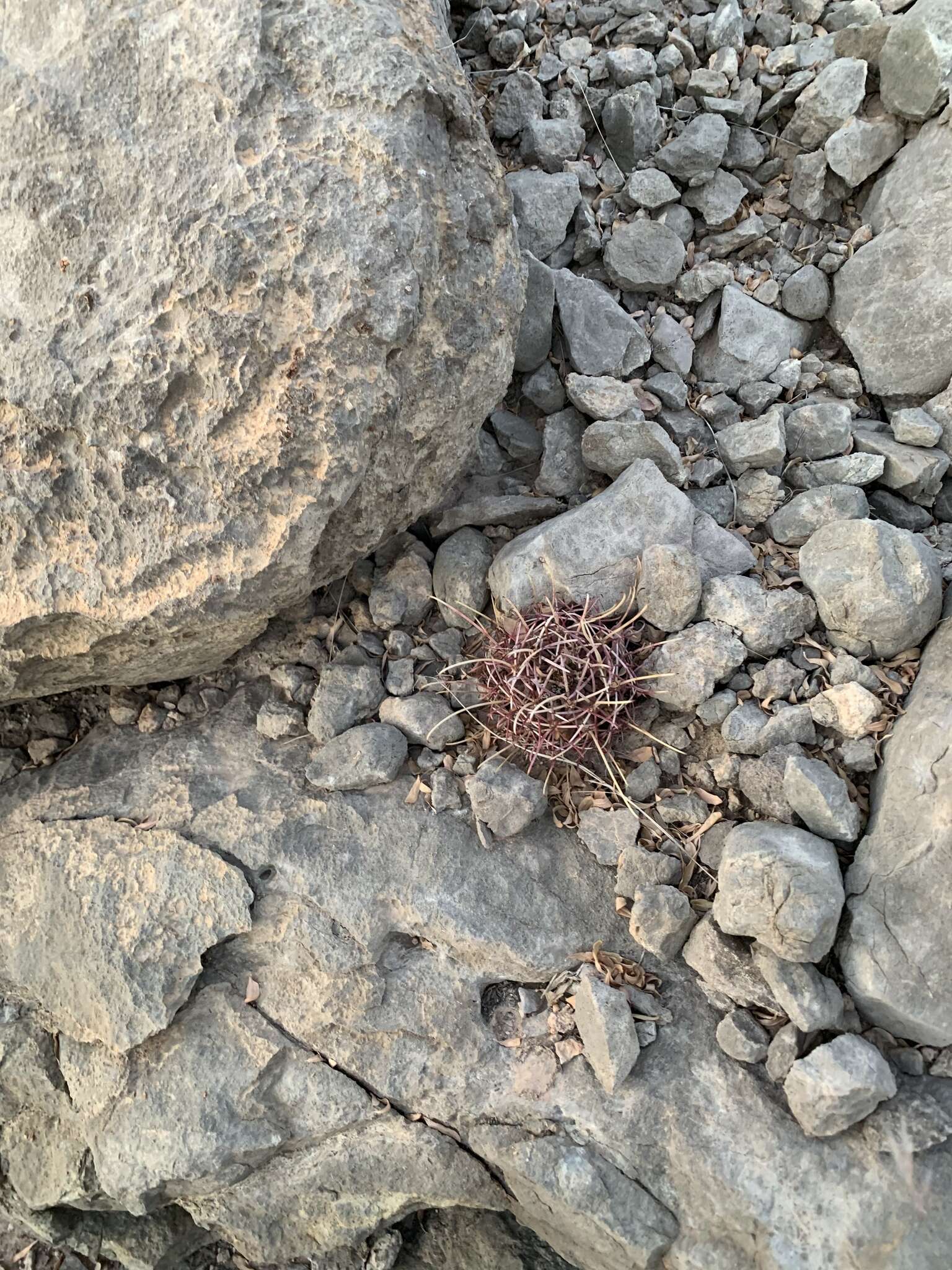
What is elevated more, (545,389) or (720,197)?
(720,197)

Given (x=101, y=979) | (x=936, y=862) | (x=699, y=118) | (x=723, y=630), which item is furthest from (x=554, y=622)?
(x=699, y=118)

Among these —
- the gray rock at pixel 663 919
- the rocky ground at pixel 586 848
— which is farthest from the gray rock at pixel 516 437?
the gray rock at pixel 663 919

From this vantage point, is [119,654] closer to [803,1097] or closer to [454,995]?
[454,995]

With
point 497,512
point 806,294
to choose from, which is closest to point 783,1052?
point 497,512

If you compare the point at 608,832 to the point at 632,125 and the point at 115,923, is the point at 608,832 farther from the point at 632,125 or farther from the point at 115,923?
the point at 632,125

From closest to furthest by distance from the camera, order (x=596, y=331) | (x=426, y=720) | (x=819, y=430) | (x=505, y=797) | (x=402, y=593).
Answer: (x=505, y=797)
(x=426, y=720)
(x=402, y=593)
(x=819, y=430)
(x=596, y=331)
